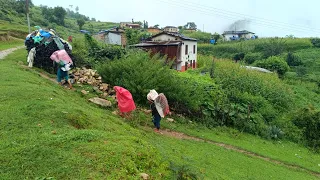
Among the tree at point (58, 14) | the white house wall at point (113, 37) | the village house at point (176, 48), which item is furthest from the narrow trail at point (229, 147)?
the tree at point (58, 14)

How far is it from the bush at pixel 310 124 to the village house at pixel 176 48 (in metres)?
13.0

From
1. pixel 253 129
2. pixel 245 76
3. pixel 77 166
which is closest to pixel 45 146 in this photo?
pixel 77 166

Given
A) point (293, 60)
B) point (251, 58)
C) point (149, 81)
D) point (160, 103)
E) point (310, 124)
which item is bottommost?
point (310, 124)

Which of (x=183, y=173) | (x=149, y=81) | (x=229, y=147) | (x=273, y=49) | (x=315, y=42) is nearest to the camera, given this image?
(x=183, y=173)

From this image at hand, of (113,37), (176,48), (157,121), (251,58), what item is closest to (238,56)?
(251,58)

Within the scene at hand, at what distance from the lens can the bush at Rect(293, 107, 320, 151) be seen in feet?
58.7

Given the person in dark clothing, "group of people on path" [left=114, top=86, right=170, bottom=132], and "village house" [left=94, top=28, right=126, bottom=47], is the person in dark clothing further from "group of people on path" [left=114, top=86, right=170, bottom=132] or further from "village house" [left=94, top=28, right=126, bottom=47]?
"village house" [left=94, top=28, right=126, bottom=47]

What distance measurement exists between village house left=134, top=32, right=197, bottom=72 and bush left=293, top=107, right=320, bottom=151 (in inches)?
510

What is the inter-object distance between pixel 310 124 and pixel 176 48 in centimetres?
1598

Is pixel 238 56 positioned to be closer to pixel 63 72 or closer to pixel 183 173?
pixel 63 72

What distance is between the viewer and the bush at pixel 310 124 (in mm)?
17891

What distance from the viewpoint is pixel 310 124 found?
18.6 meters

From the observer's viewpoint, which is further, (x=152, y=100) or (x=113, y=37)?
(x=113, y=37)

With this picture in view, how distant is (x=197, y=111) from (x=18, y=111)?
11.4 m
